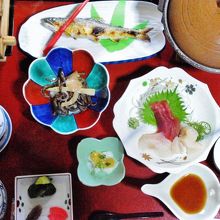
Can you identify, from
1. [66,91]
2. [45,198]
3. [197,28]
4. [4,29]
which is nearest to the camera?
[197,28]

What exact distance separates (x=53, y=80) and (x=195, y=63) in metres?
0.78

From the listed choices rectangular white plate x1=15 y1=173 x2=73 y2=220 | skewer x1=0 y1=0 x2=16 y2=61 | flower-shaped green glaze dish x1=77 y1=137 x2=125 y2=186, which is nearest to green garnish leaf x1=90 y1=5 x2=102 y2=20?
skewer x1=0 y1=0 x2=16 y2=61

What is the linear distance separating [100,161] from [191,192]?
0.41 m

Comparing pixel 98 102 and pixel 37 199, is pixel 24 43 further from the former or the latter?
pixel 37 199

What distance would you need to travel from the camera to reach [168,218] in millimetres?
1808

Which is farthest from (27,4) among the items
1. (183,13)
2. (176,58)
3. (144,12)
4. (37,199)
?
(183,13)

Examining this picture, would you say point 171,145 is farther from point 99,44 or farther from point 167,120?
point 99,44

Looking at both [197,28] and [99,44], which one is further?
[99,44]

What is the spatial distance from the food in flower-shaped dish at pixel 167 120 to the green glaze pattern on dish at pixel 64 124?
18 centimetres

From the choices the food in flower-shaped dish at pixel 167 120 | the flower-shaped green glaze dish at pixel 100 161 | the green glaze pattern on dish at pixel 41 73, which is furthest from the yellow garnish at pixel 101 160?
the green glaze pattern on dish at pixel 41 73

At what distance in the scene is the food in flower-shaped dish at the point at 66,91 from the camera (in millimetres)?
1800

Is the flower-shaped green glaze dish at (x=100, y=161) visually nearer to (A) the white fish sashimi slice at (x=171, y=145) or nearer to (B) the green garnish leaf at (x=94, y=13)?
(A) the white fish sashimi slice at (x=171, y=145)

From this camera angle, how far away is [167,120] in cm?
184

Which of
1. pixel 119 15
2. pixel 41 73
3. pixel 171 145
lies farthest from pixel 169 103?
pixel 41 73
